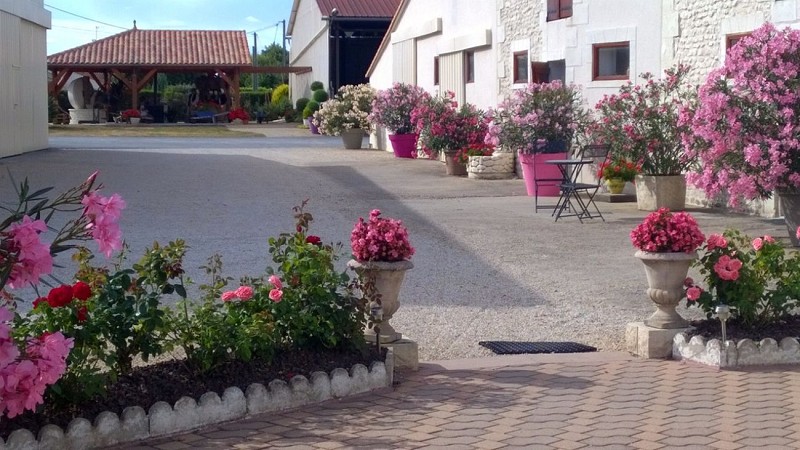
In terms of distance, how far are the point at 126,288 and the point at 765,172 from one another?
7087 millimetres

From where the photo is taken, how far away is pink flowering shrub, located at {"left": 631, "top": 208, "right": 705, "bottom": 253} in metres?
6.76

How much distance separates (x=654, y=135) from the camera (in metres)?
14.2

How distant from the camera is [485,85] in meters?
22.0

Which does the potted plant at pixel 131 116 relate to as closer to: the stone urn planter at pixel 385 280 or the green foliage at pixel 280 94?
the green foliage at pixel 280 94

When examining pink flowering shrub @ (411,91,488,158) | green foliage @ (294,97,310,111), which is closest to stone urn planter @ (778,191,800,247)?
pink flowering shrub @ (411,91,488,158)

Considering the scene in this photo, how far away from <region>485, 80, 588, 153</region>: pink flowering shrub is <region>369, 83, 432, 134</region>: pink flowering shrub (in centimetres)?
828

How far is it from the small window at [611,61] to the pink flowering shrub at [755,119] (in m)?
5.25

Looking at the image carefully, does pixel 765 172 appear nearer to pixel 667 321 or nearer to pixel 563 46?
pixel 667 321

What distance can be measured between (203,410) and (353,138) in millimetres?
24213

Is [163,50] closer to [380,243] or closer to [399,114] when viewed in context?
[399,114]

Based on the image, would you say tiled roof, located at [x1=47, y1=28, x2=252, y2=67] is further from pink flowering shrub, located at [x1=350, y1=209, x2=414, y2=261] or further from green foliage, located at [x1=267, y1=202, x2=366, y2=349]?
green foliage, located at [x1=267, y1=202, x2=366, y2=349]

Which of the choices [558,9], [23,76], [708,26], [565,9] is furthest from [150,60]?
[708,26]

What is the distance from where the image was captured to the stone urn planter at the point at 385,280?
643cm

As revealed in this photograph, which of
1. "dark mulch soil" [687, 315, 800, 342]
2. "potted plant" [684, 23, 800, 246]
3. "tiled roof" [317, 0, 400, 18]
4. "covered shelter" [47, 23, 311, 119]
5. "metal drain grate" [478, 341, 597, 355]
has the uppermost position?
"tiled roof" [317, 0, 400, 18]
